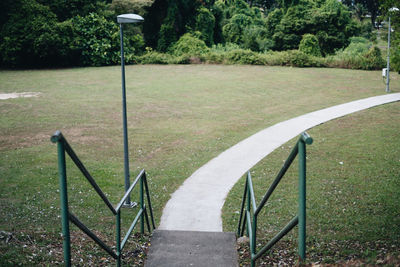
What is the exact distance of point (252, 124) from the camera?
770 inches

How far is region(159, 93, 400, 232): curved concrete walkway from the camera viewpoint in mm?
9508

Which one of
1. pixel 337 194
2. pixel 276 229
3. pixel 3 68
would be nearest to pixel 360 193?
pixel 337 194

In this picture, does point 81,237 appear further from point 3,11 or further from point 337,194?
point 3,11

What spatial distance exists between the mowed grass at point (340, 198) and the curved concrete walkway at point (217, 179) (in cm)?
35

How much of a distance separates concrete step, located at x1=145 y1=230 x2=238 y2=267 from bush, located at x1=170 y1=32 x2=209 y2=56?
3813 cm

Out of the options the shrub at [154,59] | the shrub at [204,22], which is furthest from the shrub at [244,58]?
the shrub at [204,22]

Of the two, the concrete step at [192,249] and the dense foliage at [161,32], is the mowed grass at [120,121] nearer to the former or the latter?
the concrete step at [192,249]

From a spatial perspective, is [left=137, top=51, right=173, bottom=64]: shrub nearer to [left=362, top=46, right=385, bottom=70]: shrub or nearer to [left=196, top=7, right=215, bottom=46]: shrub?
[left=196, top=7, right=215, bottom=46]: shrub

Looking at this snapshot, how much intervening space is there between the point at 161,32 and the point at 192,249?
45285mm

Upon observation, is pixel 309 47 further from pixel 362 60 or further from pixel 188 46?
pixel 188 46

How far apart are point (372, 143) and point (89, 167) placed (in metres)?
10.3

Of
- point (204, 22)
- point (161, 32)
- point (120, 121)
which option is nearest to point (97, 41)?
point (161, 32)

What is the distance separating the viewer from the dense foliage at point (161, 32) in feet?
131

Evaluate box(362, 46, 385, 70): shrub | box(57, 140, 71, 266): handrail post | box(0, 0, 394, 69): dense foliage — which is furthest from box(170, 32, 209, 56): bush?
box(57, 140, 71, 266): handrail post
